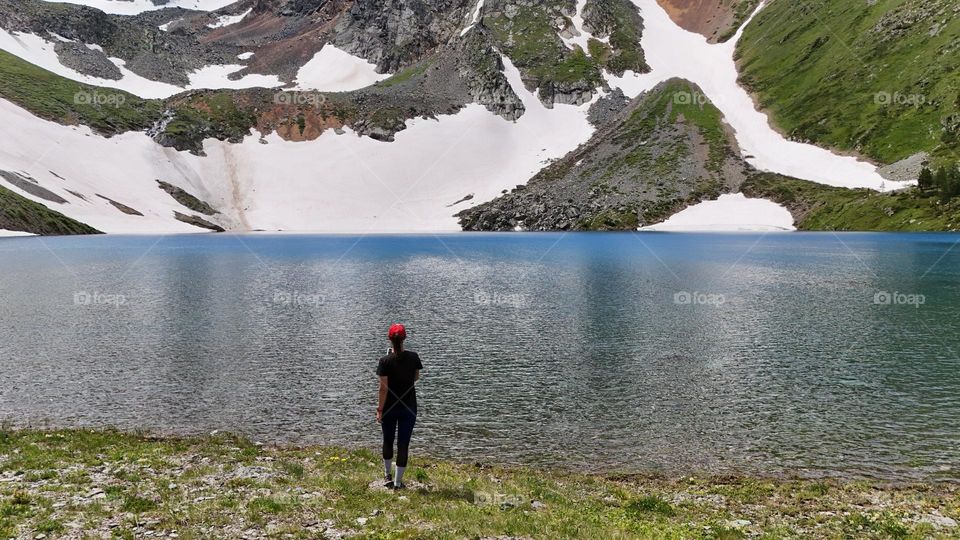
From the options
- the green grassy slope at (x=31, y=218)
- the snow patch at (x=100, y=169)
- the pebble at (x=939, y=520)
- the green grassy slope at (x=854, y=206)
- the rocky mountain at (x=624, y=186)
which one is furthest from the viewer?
the rocky mountain at (x=624, y=186)

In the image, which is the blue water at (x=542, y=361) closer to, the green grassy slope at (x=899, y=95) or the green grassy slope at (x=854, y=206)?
the green grassy slope at (x=854, y=206)

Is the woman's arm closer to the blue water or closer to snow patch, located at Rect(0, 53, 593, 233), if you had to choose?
the blue water

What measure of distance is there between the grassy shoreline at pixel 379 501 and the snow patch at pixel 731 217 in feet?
474

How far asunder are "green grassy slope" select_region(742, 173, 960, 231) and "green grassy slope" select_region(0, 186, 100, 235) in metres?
167

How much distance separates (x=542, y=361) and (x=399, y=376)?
742 inches

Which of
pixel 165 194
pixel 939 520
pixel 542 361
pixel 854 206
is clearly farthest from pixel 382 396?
pixel 165 194

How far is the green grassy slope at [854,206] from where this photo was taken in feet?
403

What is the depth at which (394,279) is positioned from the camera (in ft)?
224

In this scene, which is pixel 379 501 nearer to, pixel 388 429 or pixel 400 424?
pixel 388 429

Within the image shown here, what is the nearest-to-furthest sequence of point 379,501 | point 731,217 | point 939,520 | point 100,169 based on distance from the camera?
point 939,520
point 379,501
point 731,217
point 100,169

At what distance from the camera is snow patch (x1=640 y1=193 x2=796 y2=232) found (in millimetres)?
151125

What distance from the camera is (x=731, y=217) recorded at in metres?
157

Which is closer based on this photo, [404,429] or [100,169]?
[404,429]

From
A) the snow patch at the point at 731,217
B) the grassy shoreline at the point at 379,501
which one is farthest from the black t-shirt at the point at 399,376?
the snow patch at the point at 731,217
